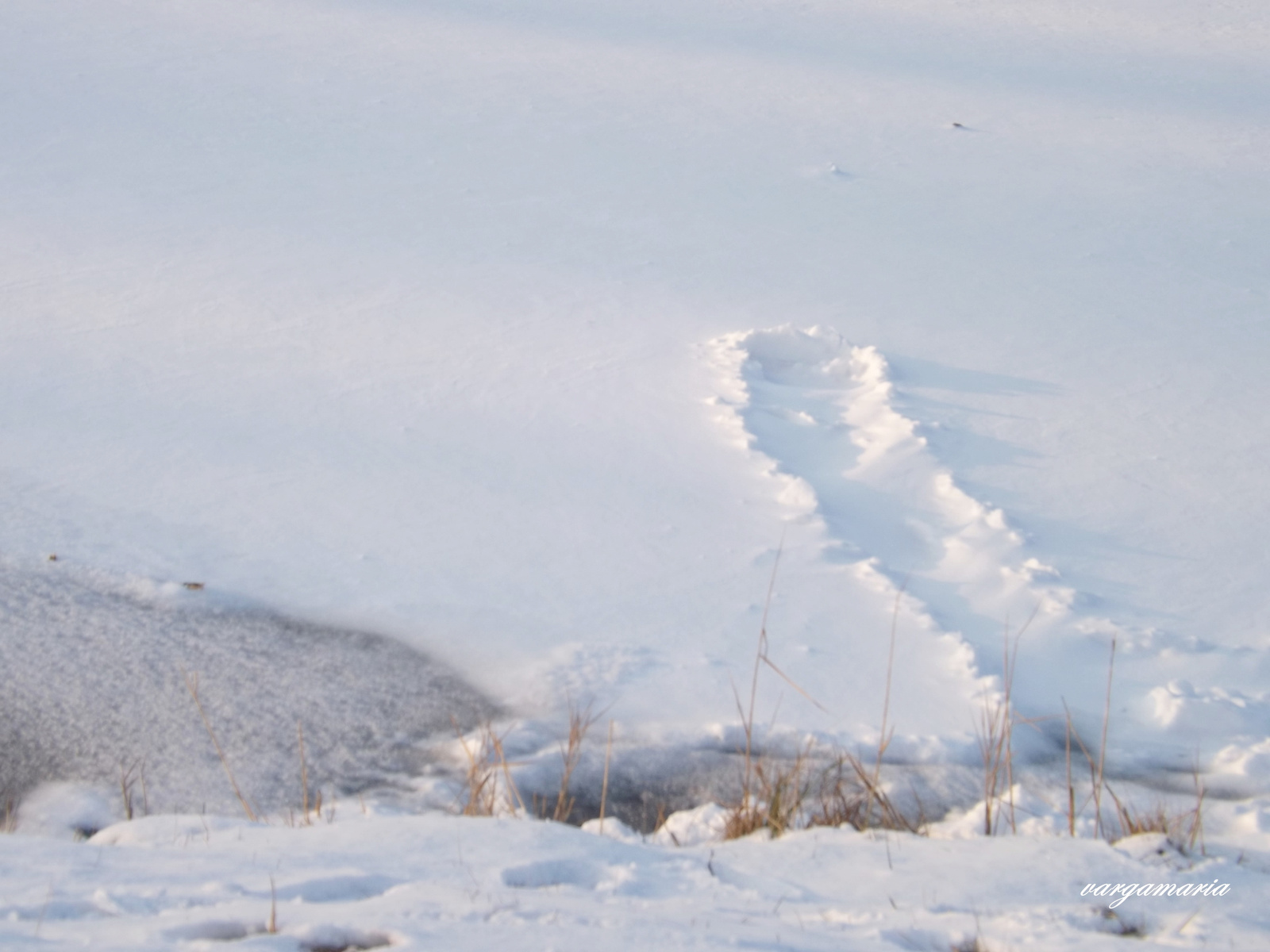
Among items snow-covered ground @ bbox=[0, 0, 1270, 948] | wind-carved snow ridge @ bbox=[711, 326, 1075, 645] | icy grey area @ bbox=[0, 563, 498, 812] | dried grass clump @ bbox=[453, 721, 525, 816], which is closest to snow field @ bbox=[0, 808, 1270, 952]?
snow-covered ground @ bbox=[0, 0, 1270, 948]

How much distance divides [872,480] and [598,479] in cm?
70

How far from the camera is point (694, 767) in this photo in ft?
6.68

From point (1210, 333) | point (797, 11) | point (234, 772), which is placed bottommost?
point (234, 772)

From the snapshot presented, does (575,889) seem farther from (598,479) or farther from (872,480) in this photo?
(872,480)

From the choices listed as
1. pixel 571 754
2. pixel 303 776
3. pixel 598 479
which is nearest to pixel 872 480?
pixel 598 479

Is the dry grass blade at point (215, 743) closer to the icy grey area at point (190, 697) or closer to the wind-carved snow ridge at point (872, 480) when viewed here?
the icy grey area at point (190, 697)

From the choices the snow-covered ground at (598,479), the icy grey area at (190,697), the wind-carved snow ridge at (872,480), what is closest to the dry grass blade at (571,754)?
the snow-covered ground at (598,479)

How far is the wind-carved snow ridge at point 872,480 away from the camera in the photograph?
2.53 m

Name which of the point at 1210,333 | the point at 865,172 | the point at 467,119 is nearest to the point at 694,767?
the point at 1210,333

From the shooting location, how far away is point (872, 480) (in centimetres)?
294

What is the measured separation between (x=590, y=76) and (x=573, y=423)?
357 cm

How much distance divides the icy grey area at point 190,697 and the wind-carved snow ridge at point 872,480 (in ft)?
3.43

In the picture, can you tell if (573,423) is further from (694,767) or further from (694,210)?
(694,210)

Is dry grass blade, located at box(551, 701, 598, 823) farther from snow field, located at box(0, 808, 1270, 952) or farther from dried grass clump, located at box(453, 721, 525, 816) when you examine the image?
snow field, located at box(0, 808, 1270, 952)
